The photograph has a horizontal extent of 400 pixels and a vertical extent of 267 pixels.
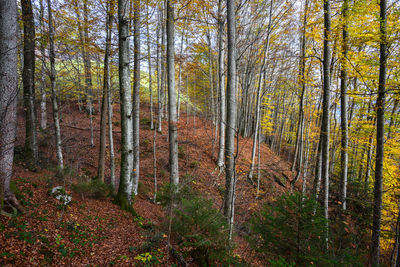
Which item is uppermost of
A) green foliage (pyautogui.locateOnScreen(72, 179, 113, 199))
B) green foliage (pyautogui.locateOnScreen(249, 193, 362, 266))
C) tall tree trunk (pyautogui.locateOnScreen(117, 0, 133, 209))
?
tall tree trunk (pyautogui.locateOnScreen(117, 0, 133, 209))

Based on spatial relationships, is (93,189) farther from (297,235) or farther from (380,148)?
(380,148)

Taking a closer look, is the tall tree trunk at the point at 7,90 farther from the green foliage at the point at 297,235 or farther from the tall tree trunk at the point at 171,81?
the green foliage at the point at 297,235

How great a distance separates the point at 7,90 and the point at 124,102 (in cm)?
238

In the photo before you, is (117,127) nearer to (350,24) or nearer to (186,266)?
(186,266)

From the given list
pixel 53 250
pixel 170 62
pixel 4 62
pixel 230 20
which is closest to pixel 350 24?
pixel 230 20

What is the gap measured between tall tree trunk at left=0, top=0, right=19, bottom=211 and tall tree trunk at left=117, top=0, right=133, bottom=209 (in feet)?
7.17

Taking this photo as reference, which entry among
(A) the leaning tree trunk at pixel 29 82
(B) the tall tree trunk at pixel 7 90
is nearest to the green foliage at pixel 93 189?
(B) the tall tree trunk at pixel 7 90

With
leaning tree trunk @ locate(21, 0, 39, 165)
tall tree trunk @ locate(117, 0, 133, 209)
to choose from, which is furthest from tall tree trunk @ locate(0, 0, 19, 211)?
leaning tree trunk @ locate(21, 0, 39, 165)

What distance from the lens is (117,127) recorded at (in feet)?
47.8

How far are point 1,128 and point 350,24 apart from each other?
10.1 meters

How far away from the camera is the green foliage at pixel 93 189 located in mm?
5977

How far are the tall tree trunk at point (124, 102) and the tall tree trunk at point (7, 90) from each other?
2186mm

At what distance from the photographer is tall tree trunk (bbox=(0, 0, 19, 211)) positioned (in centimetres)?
348

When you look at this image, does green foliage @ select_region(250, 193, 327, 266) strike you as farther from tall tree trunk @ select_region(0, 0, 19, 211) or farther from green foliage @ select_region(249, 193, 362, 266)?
tall tree trunk @ select_region(0, 0, 19, 211)
